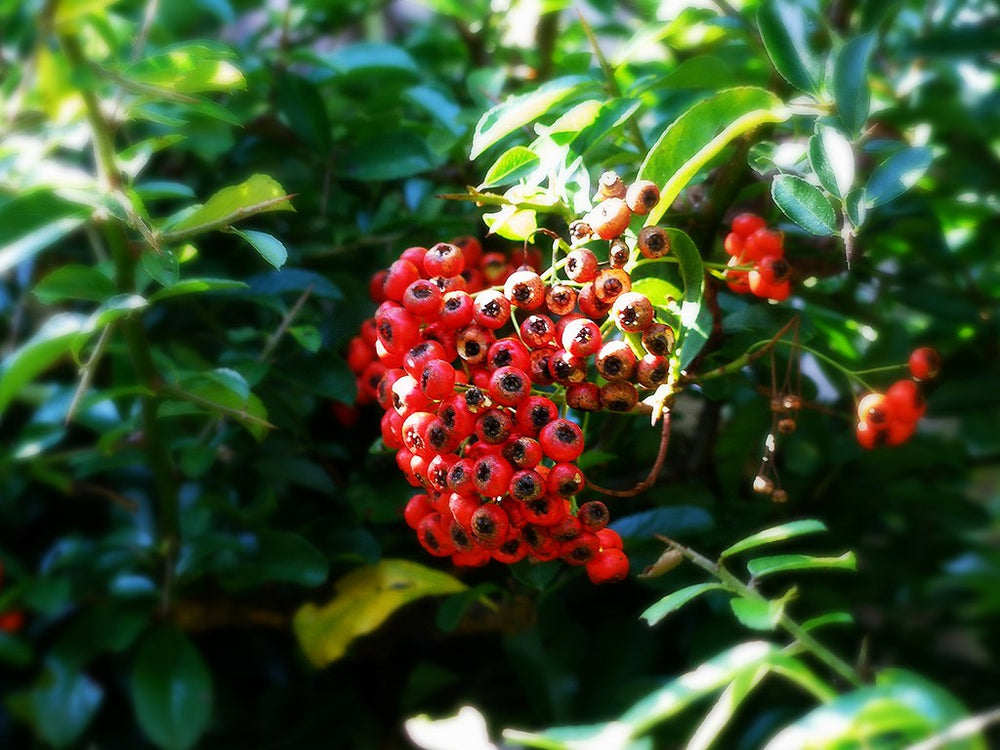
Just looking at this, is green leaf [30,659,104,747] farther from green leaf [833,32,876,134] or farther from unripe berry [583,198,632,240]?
green leaf [833,32,876,134]

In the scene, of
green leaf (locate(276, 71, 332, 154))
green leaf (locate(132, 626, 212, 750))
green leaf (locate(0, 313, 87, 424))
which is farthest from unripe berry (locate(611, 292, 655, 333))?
green leaf (locate(132, 626, 212, 750))

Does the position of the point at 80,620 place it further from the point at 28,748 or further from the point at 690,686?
the point at 690,686

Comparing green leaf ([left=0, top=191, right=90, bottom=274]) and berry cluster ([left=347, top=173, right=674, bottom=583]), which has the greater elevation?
green leaf ([left=0, top=191, right=90, bottom=274])

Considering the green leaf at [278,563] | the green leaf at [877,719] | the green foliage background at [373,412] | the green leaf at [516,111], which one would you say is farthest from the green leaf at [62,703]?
the green leaf at [877,719]

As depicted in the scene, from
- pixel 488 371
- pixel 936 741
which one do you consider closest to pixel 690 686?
pixel 936 741

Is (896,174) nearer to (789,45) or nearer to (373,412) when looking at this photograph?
(789,45)

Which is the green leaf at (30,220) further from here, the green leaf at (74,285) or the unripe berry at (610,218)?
the unripe berry at (610,218)

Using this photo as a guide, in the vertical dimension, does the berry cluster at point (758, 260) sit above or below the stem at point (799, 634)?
above
